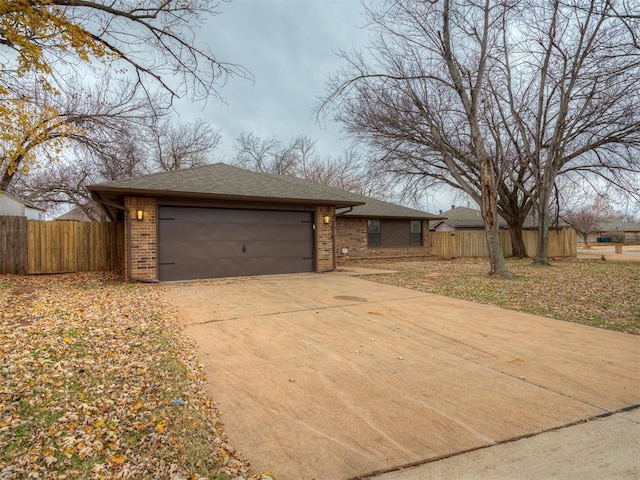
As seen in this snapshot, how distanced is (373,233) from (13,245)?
45.3 ft

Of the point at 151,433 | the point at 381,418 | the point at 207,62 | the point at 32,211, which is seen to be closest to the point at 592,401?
the point at 381,418

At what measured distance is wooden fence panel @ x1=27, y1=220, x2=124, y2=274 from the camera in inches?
441

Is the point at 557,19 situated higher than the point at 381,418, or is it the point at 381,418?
the point at 557,19

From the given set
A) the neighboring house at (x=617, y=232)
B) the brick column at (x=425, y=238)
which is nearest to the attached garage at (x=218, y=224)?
the brick column at (x=425, y=238)

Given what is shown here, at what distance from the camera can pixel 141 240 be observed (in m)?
9.55

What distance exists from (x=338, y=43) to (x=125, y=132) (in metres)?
7.49

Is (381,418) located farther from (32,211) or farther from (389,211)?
(32,211)

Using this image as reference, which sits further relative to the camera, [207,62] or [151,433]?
[207,62]

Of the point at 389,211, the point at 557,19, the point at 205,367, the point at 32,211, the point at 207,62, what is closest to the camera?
→ the point at 205,367

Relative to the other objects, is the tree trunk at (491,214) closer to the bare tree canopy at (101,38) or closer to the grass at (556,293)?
the grass at (556,293)

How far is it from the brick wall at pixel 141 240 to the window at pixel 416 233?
13625 millimetres

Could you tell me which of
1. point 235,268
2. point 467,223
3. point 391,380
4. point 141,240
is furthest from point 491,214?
point 467,223

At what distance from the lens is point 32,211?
82.5 ft

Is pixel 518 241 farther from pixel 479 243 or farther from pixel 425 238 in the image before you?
pixel 425 238
